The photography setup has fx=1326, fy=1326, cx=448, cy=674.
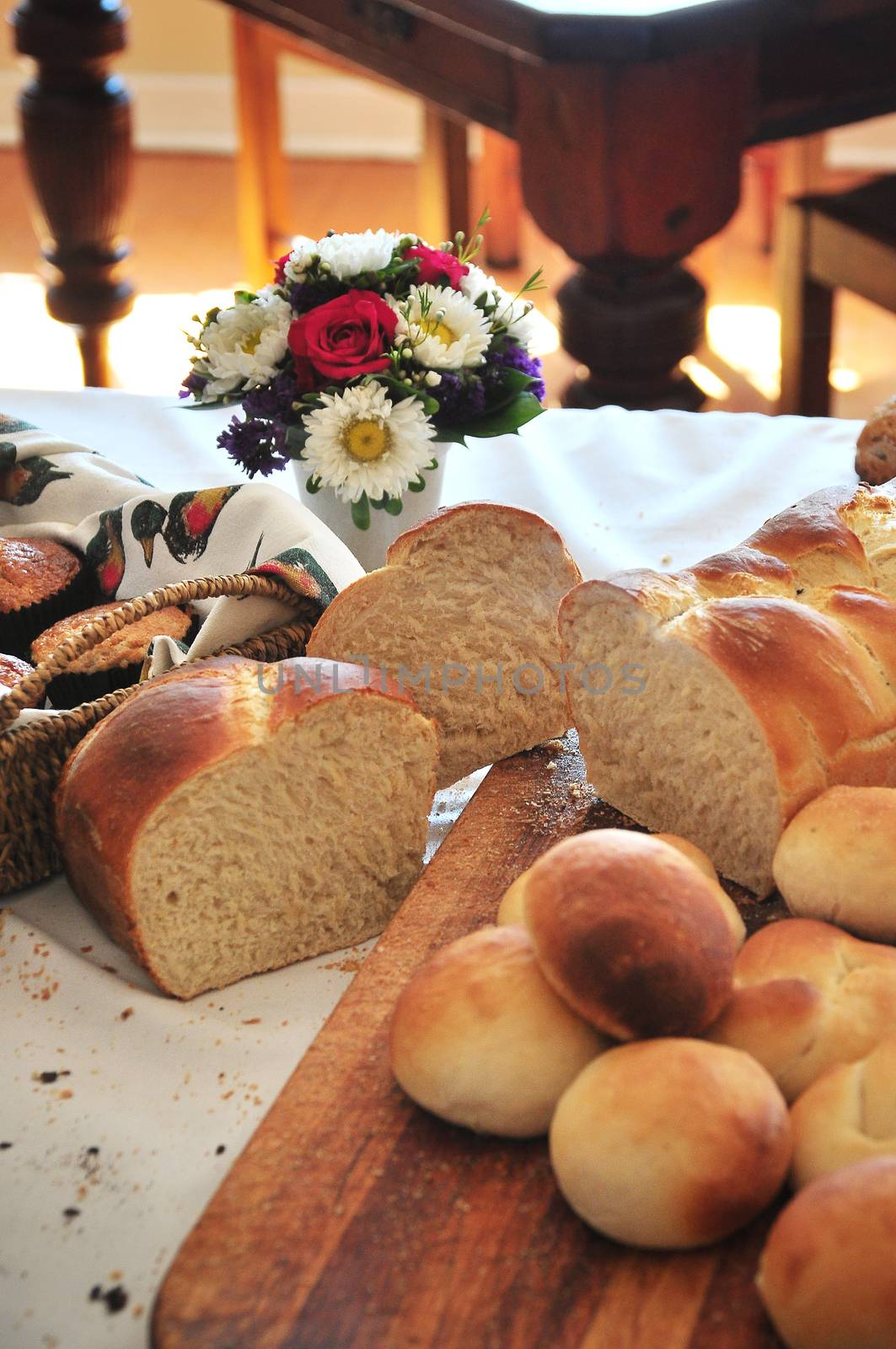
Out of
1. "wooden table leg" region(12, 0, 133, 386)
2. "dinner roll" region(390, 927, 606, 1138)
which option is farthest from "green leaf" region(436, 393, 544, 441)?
"wooden table leg" region(12, 0, 133, 386)

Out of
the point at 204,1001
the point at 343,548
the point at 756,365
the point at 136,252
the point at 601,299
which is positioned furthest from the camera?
the point at 136,252

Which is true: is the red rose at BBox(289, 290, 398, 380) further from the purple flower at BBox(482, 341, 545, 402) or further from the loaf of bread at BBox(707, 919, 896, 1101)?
the loaf of bread at BBox(707, 919, 896, 1101)

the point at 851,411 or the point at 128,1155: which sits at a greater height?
the point at 128,1155

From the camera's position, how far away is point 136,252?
18.7 ft

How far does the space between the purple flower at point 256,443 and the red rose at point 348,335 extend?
0.10 m

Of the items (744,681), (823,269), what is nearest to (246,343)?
(744,681)

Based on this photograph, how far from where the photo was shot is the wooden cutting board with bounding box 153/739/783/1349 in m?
0.77

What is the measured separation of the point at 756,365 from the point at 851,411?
46 cm

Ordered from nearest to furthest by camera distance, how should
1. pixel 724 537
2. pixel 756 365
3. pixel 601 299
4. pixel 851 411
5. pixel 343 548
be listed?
1. pixel 343 548
2. pixel 724 537
3. pixel 601 299
4. pixel 851 411
5. pixel 756 365

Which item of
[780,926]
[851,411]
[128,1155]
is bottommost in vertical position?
[851,411]

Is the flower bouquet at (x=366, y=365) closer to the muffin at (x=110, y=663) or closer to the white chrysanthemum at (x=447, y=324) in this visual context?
the white chrysanthemum at (x=447, y=324)

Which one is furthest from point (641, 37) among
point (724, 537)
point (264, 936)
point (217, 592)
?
point (264, 936)

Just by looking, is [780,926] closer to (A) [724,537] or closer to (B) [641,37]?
(A) [724,537]

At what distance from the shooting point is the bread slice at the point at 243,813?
1.10 metres
